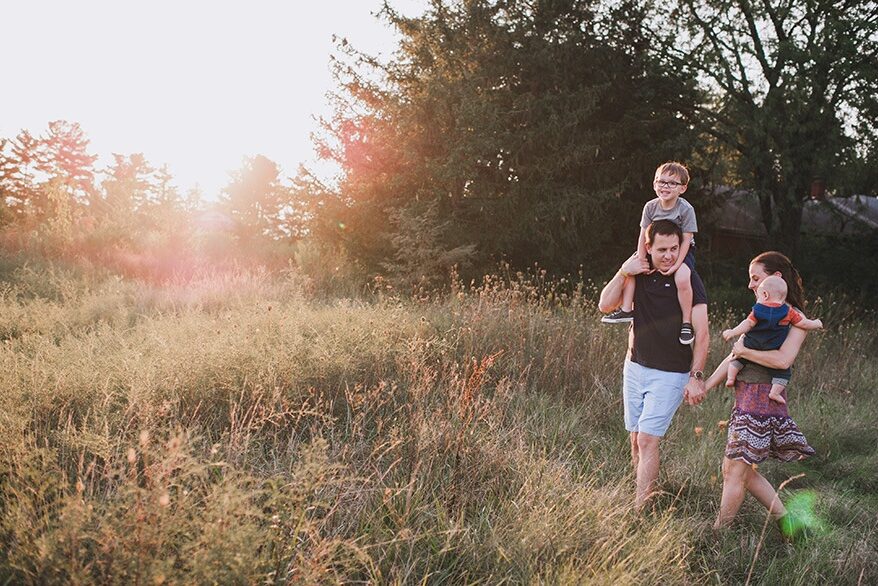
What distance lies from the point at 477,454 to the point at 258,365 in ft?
5.91

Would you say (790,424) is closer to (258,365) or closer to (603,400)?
(603,400)

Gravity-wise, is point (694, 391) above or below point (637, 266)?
below

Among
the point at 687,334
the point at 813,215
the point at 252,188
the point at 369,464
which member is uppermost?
the point at 252,188

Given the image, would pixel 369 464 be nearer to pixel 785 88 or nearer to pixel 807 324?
pixel 807 324

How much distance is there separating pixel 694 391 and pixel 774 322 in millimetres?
550

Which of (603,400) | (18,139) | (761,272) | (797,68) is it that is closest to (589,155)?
(797,68)

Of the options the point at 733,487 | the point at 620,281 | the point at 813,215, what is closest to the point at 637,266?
the point at 620,281

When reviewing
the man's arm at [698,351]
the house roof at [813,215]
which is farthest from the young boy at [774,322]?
the house roof at [813,215]

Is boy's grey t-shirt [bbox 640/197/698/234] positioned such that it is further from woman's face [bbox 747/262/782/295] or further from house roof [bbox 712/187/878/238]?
house roof [bbox 712/187/878/238]

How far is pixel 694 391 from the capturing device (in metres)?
3.21

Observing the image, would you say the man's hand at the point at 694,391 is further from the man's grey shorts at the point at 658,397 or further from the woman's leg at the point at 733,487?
the woman's leg at the point at 733,487

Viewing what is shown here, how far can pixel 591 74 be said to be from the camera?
13.2 m

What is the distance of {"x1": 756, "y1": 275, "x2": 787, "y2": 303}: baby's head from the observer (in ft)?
10.4

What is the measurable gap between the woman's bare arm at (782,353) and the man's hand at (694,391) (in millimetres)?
264
